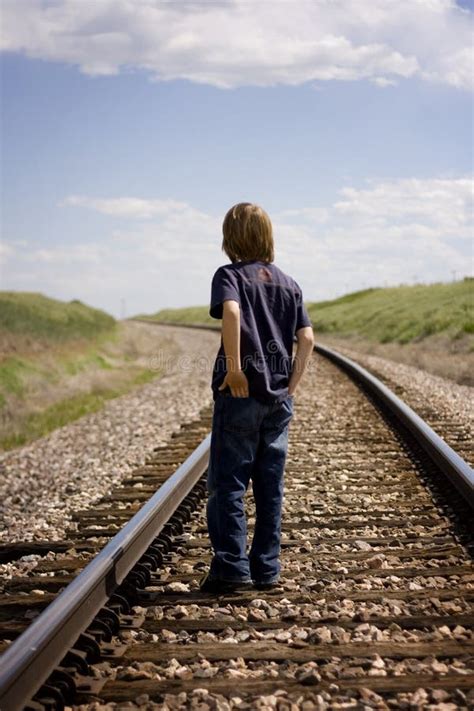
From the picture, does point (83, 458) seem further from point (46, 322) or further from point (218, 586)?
point (46, 322)

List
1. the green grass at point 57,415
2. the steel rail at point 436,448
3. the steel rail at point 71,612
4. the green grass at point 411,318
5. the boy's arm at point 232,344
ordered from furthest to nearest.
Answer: the green grass at point 411,318
the green grass at point 57,415
the steel rail at point 436,448
the boy's arm at point 232,344
the steel rail at point 71,612

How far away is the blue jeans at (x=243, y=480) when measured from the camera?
4277 millimetres

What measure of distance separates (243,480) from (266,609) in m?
0.63

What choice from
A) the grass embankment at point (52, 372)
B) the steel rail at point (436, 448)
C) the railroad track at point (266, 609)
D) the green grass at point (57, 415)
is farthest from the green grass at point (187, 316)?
the railroad track at point (266, 609)

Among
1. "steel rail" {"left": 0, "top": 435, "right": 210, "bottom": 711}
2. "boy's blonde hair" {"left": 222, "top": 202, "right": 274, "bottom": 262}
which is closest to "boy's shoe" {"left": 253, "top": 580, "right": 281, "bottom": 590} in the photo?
"steel rail" {"left": 0, "top": 435, "right": 210, "bottom": 711}

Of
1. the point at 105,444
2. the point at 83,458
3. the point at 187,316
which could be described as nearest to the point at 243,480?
the point at 83,458

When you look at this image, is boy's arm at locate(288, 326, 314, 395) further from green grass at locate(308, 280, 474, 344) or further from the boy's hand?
green grass at locate(308, 280, 474, 344)

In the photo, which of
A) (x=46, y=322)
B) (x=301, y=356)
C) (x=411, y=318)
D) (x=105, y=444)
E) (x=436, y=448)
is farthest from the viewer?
(x=411, y=318)

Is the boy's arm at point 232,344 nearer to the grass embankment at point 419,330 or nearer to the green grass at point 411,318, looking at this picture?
the grass embankment at point 419,330

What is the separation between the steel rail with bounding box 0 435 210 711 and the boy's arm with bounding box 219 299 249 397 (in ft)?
3.30

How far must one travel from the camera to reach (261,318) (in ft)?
14.1

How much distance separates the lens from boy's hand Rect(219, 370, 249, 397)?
4129 mm

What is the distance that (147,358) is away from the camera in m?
29.1

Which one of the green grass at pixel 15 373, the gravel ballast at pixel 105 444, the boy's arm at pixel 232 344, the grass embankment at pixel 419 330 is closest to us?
the boy's arm at pixel 232 344
